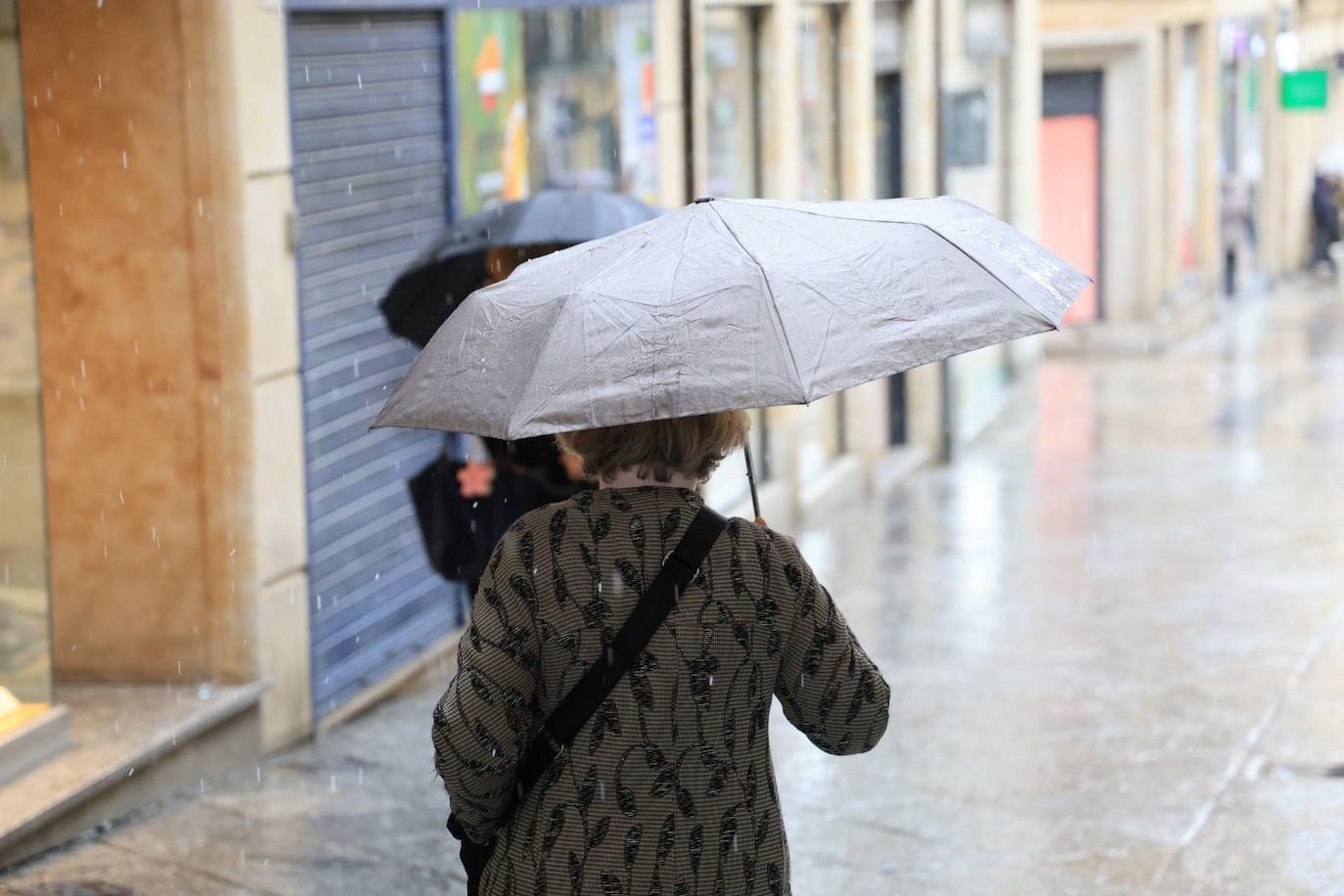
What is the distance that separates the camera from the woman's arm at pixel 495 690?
9.67 feet

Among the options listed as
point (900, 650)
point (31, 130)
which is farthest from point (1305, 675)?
point (31, 130)

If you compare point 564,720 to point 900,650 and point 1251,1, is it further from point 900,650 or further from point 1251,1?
point 1251,1

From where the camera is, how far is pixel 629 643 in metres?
2.92

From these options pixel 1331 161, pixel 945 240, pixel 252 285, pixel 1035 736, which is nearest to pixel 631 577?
pixel 945 240

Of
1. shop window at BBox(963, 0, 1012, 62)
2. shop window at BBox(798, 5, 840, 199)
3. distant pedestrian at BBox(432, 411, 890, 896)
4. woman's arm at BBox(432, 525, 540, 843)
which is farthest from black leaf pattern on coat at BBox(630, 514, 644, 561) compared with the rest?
shop window at BBox(963, 0, 1012, 62)

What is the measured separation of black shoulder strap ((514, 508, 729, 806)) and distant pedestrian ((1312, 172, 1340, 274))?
30.1 meters

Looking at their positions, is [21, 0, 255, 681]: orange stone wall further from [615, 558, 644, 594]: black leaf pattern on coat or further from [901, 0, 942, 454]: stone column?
[901, 0, 942, 454]: stone column

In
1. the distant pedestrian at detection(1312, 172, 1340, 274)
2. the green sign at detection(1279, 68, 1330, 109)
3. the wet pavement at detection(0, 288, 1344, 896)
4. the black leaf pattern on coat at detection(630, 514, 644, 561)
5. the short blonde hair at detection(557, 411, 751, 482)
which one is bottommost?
the wet pavement at detection(0, 288, 1344, 896)

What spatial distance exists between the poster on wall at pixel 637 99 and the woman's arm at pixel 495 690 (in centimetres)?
729

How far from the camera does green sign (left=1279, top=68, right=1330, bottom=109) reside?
2881 centimetres

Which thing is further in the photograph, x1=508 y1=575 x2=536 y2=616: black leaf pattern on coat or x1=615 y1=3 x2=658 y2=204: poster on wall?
x1=615 y1=3 x2=658 y2=204: poster on wall

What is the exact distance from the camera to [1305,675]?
772 centimetres

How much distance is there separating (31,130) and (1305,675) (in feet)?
16.9

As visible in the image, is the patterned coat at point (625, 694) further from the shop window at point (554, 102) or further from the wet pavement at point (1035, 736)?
the shop window at point (554, 102)
